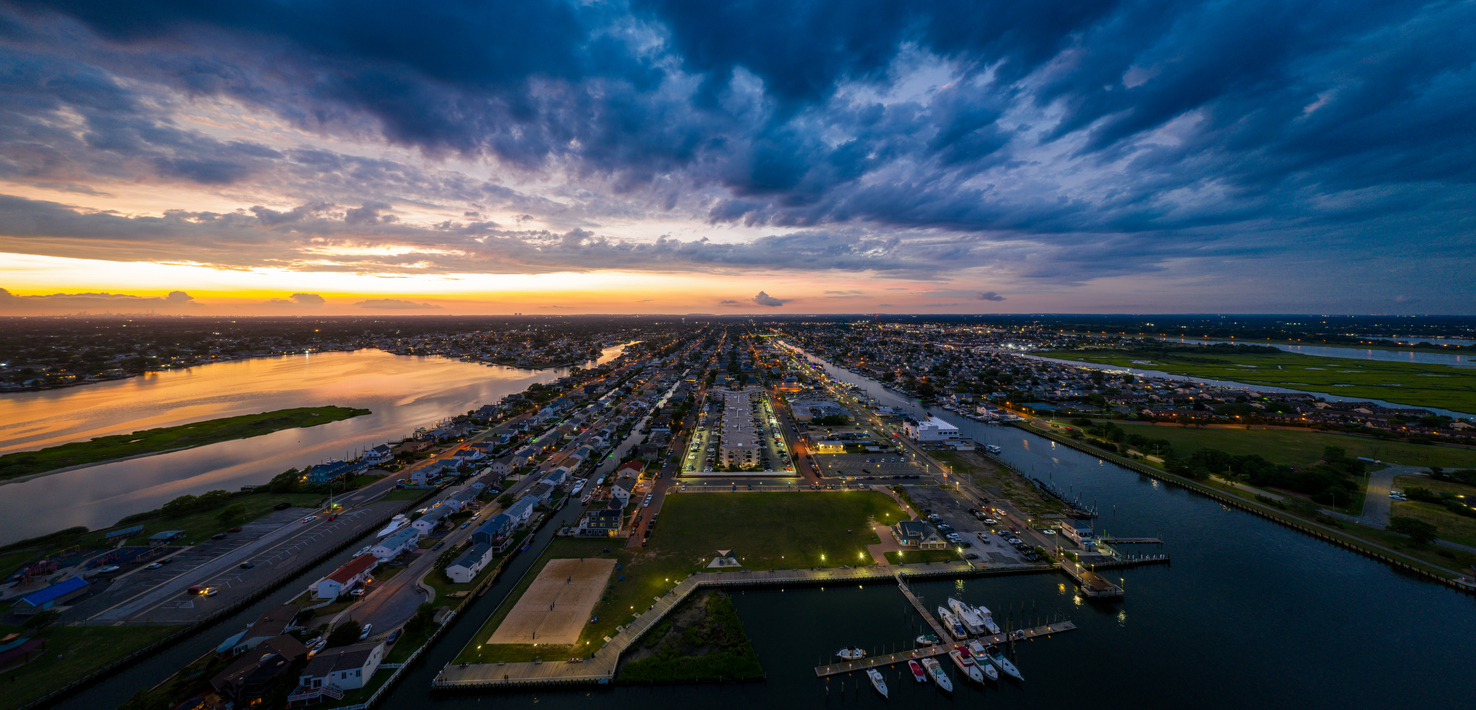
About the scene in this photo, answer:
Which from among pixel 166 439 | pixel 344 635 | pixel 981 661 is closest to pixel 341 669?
pixel 344 635

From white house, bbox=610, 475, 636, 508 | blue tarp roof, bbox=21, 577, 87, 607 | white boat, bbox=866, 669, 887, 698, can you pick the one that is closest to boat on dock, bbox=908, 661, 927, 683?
white boat, bbox=866, 669, 887, 698

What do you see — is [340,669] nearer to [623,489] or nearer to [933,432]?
[623,489]

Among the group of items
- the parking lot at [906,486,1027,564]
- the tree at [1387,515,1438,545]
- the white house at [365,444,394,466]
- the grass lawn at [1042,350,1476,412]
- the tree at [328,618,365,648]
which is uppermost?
the grass lawn at [1042,350,1476,412]

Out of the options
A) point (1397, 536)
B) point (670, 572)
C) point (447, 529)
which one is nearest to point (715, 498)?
point (670, 572)

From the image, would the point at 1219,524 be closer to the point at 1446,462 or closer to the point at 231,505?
the point at 1446,462

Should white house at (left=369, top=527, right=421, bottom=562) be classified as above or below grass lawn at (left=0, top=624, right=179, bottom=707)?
above

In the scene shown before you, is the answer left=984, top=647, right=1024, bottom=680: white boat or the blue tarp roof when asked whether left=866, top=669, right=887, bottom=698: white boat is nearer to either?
left=984, top=647, right=1024, bottom=680: white boat
